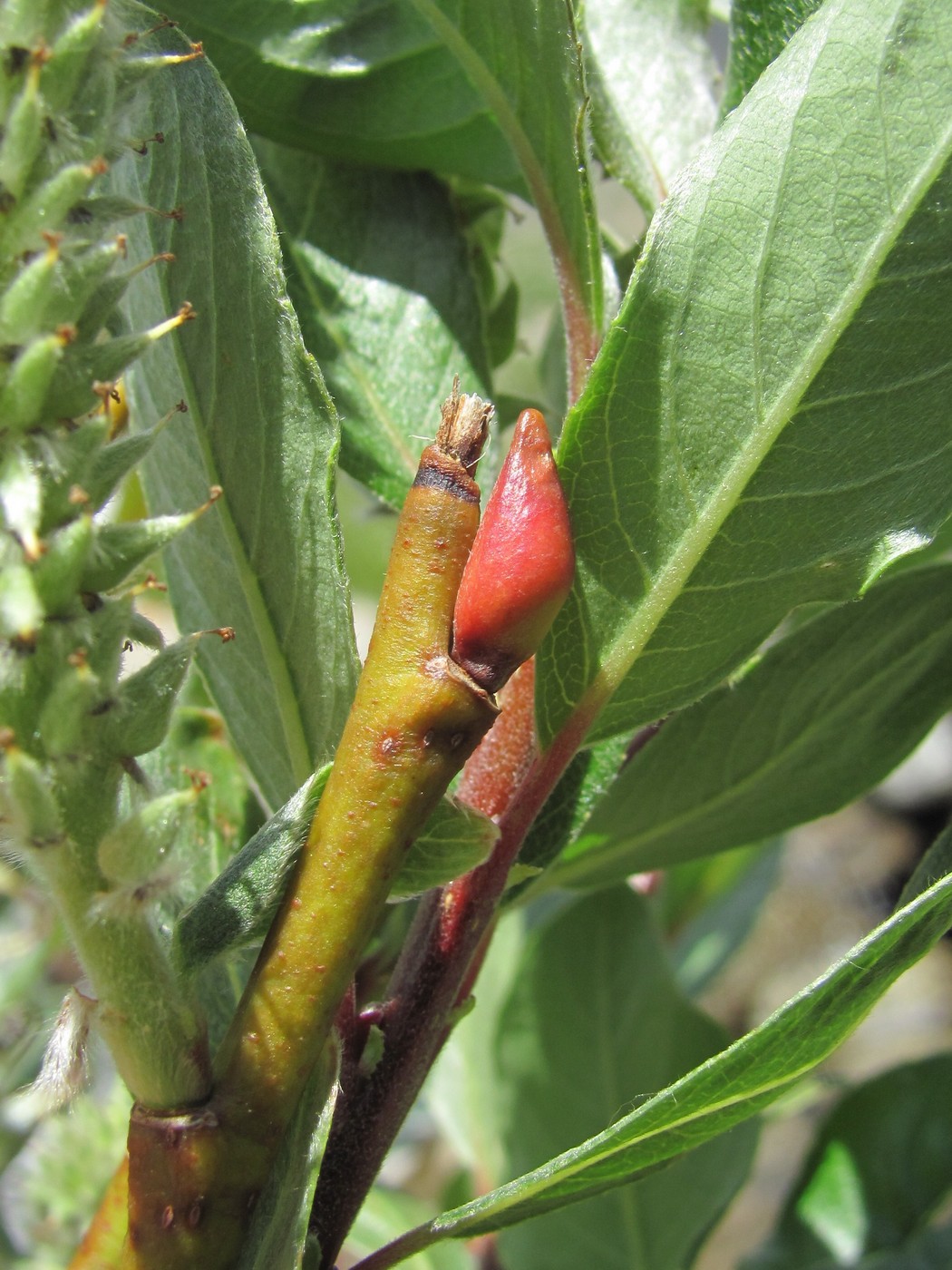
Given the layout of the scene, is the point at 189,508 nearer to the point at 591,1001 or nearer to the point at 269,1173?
the point at 269,1173

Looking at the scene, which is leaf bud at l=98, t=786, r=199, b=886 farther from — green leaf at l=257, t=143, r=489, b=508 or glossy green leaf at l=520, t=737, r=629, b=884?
green leaf at l=257, t=143, r=489, b=508

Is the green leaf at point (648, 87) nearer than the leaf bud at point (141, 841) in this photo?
No

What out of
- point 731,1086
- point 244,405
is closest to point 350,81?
point 244,405

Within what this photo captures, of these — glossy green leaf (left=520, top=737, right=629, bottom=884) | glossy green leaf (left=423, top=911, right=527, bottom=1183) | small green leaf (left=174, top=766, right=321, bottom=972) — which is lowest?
glossy green leaf (left=423, top=911, right=527, bottom=1183)

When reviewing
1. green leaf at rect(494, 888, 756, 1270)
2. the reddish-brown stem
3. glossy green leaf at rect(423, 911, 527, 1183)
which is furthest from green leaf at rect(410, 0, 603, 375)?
glossy green leaf at rect(423, 911, 527, 1183)

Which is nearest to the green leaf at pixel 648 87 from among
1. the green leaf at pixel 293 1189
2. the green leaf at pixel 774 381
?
the green leaf at pixel 774 381

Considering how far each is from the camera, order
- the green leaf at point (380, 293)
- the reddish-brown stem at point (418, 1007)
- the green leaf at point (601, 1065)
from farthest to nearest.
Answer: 1. the green leaf at point (601, 1065)
2. the green leaf at point (380, 293)
3. the reddish-brown stem at point (418, 1007)

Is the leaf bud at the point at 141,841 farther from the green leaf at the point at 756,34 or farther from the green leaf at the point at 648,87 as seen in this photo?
the green leaf at the point at 648,87

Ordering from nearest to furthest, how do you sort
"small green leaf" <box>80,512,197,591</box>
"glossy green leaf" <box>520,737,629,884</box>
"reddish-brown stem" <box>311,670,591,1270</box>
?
"small green leaf" <box>80,512,197,591</box> < "reddish-brown stem" <box>311,670,591,1270</box> < "glossy green leaf" <box>520,737,629,884</box>

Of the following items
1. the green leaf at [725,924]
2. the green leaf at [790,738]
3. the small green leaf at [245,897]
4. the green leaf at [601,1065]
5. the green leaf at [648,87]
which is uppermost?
the green leaf at [648,87]
